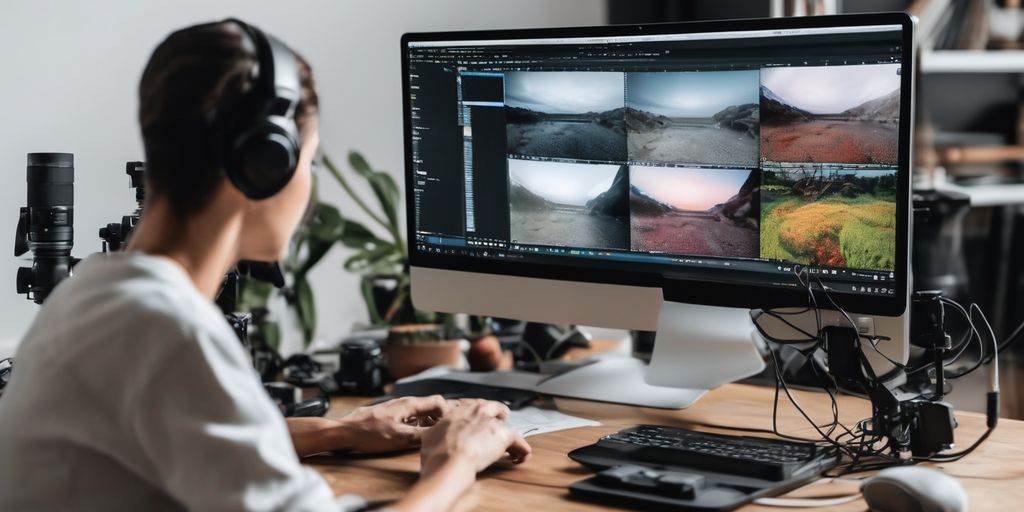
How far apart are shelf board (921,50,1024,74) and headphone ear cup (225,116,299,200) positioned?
10.3 ft

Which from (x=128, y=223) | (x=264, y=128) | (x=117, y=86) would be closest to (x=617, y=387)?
(x=128, y=223)

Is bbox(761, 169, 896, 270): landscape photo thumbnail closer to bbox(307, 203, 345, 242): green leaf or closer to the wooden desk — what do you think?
the wooden desk

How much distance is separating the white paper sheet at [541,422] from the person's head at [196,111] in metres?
0.63

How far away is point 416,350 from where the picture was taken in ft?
5.93

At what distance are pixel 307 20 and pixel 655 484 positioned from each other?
1502mm

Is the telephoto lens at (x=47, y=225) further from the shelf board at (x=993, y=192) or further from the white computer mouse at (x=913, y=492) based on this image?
the shelf board at (x=993, y=192)

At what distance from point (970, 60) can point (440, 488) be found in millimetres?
3242

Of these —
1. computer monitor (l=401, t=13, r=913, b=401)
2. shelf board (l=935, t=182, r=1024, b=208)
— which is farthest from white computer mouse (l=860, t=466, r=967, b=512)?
shelf board (l=935, t=182, r=1024, b=208)

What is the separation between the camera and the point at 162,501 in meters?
0.87

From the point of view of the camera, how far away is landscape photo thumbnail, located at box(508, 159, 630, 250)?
4.98 feet

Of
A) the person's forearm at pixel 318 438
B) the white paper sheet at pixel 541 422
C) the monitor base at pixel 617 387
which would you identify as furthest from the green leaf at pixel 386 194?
the person's forearm at pixel 318 438

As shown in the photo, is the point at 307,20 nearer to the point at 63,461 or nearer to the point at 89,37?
the point at 89,37

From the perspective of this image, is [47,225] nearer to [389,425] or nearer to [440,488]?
[389,425]

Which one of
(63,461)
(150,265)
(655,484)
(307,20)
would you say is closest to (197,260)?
(150,265)
